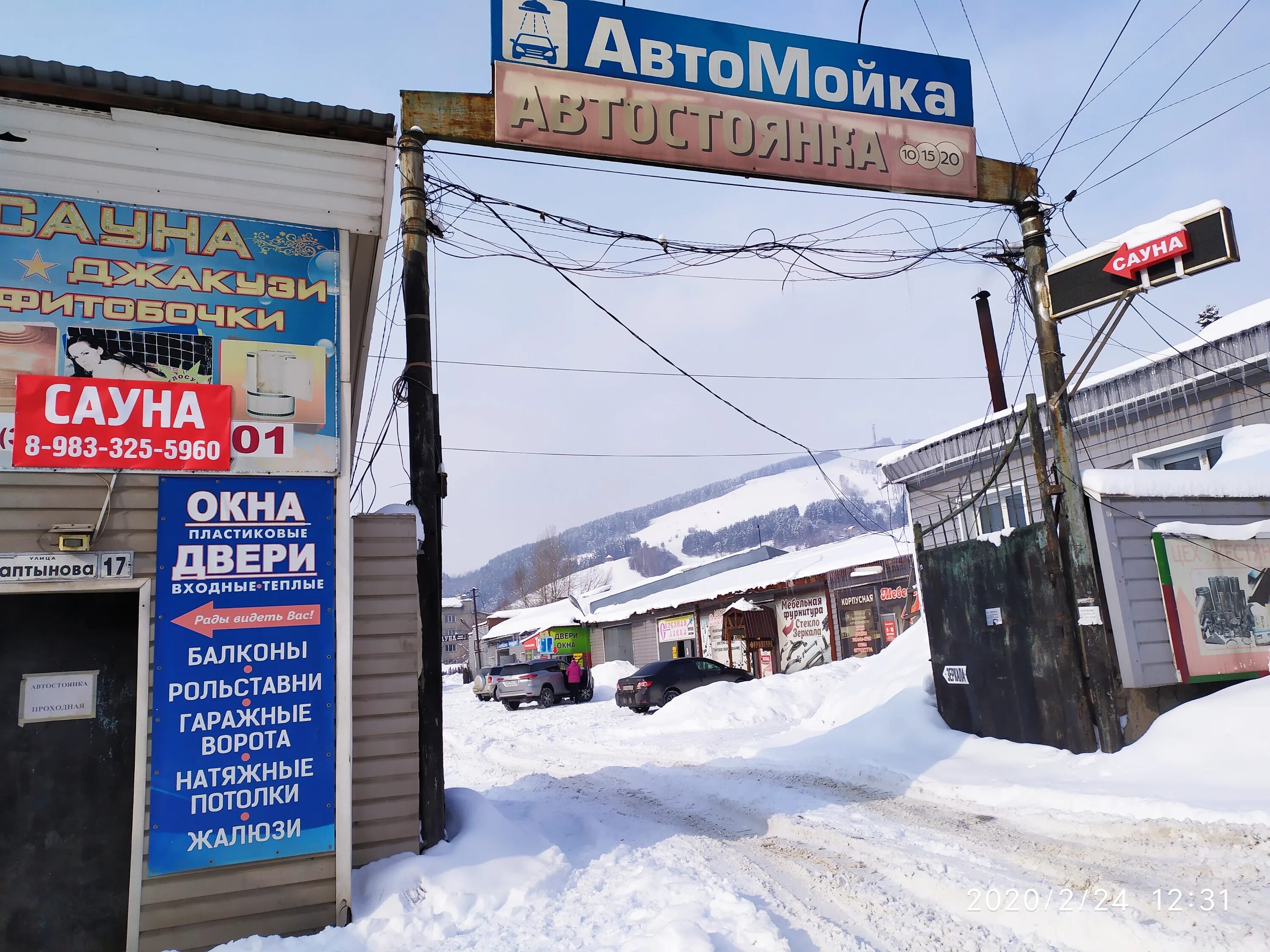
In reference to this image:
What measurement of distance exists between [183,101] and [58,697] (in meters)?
4.20

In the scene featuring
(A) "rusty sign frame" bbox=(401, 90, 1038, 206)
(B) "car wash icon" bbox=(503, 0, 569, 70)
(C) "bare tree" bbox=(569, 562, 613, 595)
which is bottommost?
(A) "rusty sign frame" bbox=(401, 90, 1038, 206)

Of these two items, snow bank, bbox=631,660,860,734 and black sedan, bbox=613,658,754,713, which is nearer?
snow bank, bbox=631,660,860,734

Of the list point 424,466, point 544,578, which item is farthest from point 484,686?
point 544,578

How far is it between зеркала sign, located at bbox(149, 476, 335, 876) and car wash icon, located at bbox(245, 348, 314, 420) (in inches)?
20.1

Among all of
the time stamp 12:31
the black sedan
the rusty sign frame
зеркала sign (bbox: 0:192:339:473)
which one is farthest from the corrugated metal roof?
the black sedan

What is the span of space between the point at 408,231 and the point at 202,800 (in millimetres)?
5214

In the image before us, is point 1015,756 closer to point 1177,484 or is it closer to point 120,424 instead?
point 1177,484

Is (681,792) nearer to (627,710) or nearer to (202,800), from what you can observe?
(202,800)

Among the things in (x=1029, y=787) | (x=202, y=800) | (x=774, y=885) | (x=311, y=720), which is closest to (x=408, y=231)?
(x=311, y=720)

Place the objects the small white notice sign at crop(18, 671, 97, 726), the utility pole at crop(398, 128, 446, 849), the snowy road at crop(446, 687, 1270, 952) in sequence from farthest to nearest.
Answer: the utility pole at crop(398, 128, 446, 849), the small white notice sign at crop(18, 671, 97, 726), the snowy road at crop(446, 687, 1270, 952)

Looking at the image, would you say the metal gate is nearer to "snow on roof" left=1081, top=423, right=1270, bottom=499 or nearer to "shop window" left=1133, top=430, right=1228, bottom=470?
"snow on roof" left=1081, top=423, right=1270, bottom=499

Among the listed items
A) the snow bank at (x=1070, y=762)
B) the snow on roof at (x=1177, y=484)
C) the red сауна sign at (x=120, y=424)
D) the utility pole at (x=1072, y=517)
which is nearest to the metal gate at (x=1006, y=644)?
the utility pole at (x=1072, y=517)

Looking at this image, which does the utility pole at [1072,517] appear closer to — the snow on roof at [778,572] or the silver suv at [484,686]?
the snow on roof at [778,572]

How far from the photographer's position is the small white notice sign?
18.2 feet
